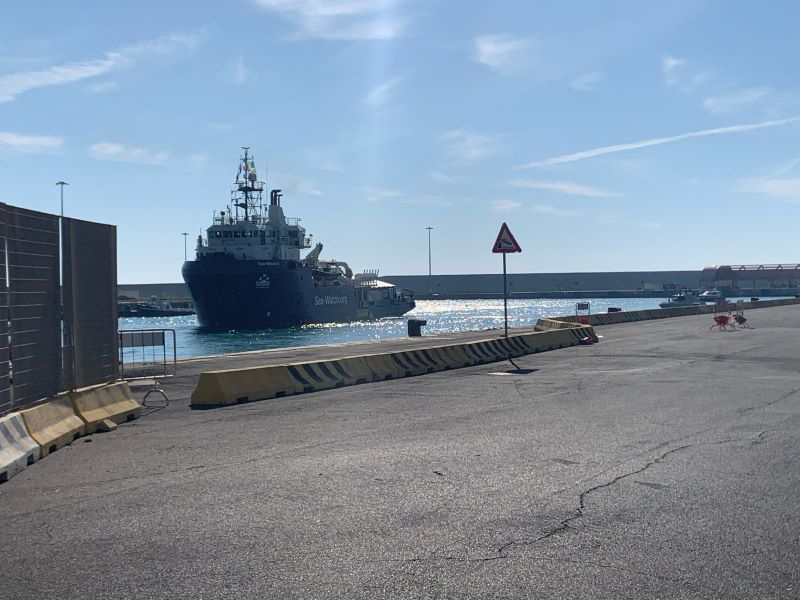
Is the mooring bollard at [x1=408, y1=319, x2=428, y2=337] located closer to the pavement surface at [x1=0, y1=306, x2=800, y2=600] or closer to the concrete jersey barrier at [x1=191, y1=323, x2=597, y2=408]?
the concrete jersey barrier at [x1=191, y1=323, x2=597, y2=408]

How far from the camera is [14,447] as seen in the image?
8.71 meters

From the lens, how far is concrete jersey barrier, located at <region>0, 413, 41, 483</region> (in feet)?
27.1

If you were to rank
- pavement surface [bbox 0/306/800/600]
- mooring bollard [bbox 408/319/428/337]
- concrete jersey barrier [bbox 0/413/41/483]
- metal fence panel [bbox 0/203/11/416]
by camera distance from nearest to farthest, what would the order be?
1. pavement surface [bbox 0/306/800/600]
2. concrete jersey barrier [bbox 0/413/41/483]
3. metal fence panel [bbox 0/203/11/416]
4. mooring bollard [bbox 408/319/428/337]

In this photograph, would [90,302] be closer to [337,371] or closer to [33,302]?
[33,302]

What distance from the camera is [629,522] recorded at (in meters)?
6.36

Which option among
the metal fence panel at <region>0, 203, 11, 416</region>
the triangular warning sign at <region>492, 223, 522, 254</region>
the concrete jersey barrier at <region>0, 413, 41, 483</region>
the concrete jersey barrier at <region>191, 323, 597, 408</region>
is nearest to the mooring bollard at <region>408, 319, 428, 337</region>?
the concrete jersey barrier at <region>191, 323, 597, 408</region>

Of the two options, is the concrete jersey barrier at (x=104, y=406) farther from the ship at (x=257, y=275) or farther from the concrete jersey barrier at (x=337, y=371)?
the ship at (x=257, y=275)

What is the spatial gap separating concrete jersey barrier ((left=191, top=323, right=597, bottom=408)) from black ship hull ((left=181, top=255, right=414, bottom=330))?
48.5 metres

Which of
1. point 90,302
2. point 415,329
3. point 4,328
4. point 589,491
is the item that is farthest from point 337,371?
point 415,329

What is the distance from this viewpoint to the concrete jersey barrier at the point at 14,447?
27.1ft

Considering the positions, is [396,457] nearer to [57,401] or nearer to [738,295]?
[57,401]

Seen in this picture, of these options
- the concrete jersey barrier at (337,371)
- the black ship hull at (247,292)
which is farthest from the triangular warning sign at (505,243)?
the black ship hull at (247,292)

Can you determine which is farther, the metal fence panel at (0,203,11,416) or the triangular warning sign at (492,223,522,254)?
the triangular warning sign at (492,223,522,254)

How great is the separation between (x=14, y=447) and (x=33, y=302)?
7.57 ft
